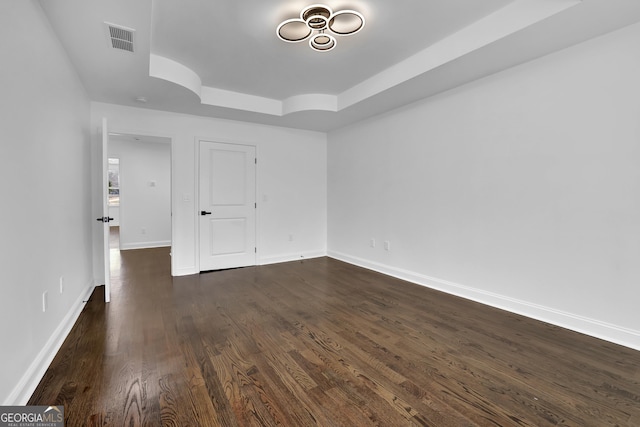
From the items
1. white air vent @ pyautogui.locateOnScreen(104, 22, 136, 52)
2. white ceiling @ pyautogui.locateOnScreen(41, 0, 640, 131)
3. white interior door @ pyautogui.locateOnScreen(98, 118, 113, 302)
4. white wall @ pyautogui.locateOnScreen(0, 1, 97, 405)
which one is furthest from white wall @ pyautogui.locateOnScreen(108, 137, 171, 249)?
white air vent @ pyautogui.locateOnScreen(104, 22, 136, 52)

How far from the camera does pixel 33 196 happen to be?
6.46 feet

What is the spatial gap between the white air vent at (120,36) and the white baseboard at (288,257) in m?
3.59

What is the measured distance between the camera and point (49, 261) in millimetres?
2254

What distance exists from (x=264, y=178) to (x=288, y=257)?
1535 millimetres

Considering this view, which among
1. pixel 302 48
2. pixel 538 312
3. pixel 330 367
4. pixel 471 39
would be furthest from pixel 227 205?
pixel 538 312

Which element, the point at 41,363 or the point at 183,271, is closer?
the point at 41,363

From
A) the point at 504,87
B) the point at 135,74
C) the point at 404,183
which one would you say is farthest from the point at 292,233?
the point at 504,87

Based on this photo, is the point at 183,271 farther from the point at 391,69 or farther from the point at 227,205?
the point at 391,69

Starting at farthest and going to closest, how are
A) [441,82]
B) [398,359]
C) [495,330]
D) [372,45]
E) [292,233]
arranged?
[292,233] < [441,82] < [372,45] < [495,330] < [398,359]

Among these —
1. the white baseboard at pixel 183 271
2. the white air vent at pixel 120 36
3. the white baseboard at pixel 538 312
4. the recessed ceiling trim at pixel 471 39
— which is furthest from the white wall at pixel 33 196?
the white baseboard at pixel 538 312

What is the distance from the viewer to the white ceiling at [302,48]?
2.27 m

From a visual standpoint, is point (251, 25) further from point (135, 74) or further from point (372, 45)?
point (135, 74)

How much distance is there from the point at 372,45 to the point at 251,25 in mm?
1207

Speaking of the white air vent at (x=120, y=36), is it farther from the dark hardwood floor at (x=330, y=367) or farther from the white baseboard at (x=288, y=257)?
the white baseboard at (x=288, y=257)
